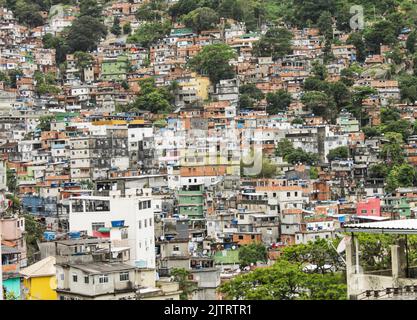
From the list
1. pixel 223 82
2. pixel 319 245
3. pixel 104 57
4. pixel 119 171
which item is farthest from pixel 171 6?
pixel 319 245

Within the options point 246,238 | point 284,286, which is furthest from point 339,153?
point 284,286

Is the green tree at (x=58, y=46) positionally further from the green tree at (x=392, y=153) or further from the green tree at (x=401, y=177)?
the green tree at (x=401, y=177)

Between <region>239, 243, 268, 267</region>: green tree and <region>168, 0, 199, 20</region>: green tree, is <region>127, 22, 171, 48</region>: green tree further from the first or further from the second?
<region>239, 243, 268, 267</region>: green tree

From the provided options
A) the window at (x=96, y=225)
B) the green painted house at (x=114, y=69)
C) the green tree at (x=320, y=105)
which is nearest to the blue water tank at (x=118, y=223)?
the window at (x=96, y=225)

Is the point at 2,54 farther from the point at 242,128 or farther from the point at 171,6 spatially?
the point at 242,128

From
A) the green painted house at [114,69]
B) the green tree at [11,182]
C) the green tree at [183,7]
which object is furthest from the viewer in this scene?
the green tree at [183,7]

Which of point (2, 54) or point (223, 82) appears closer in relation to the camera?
point (223, 82)

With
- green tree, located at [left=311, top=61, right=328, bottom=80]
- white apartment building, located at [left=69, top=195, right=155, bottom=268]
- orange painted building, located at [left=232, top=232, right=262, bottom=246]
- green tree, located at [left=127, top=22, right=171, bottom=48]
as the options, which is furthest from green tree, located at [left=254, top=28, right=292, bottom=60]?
white apartment building, located at [left=69, top=195, right=155, bottom=268]
